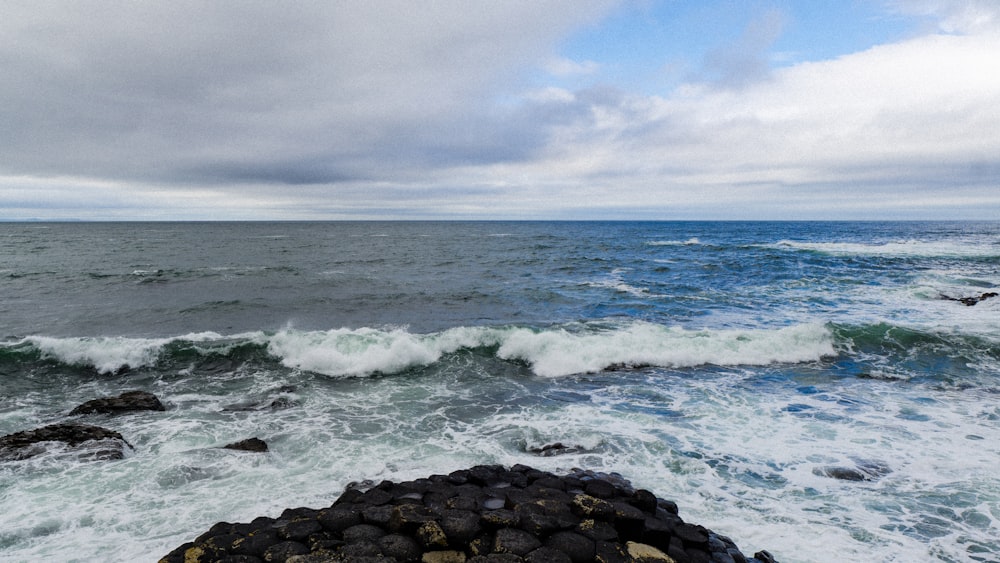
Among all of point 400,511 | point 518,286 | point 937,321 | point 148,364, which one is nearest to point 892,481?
point 400,511

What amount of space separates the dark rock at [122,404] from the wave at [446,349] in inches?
138

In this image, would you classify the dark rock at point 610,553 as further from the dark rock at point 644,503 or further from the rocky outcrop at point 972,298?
the rocky outcrop at point 972,298

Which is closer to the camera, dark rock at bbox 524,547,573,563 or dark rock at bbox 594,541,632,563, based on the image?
dark rock at bbox 524,547,573,563

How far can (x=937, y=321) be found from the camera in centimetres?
1833

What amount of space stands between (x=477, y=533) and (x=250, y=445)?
5641 mm

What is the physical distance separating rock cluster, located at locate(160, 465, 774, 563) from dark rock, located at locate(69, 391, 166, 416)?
6991mm

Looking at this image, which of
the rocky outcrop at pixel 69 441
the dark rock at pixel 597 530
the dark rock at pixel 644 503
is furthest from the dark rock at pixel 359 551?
the rocky outcrop at pixel 69 441

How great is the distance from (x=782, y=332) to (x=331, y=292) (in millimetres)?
21163

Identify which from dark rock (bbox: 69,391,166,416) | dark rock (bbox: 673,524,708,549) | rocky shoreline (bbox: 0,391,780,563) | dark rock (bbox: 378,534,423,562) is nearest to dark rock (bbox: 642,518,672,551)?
rocky shoreline (bbox: 0,391,780,563)

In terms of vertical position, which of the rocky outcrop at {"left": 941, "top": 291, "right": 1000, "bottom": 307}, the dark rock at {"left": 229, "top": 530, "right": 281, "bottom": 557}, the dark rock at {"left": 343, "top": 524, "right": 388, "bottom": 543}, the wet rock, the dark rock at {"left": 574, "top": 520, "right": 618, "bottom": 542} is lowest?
the wet rock

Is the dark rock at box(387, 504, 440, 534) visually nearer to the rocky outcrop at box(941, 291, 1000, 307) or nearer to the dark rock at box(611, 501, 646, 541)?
the dark rock at box(611, 501, 646, 541)

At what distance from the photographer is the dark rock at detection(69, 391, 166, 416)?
Result: 419 inches

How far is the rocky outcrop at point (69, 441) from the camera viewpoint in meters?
8.41

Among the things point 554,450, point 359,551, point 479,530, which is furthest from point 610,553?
point 554,450
